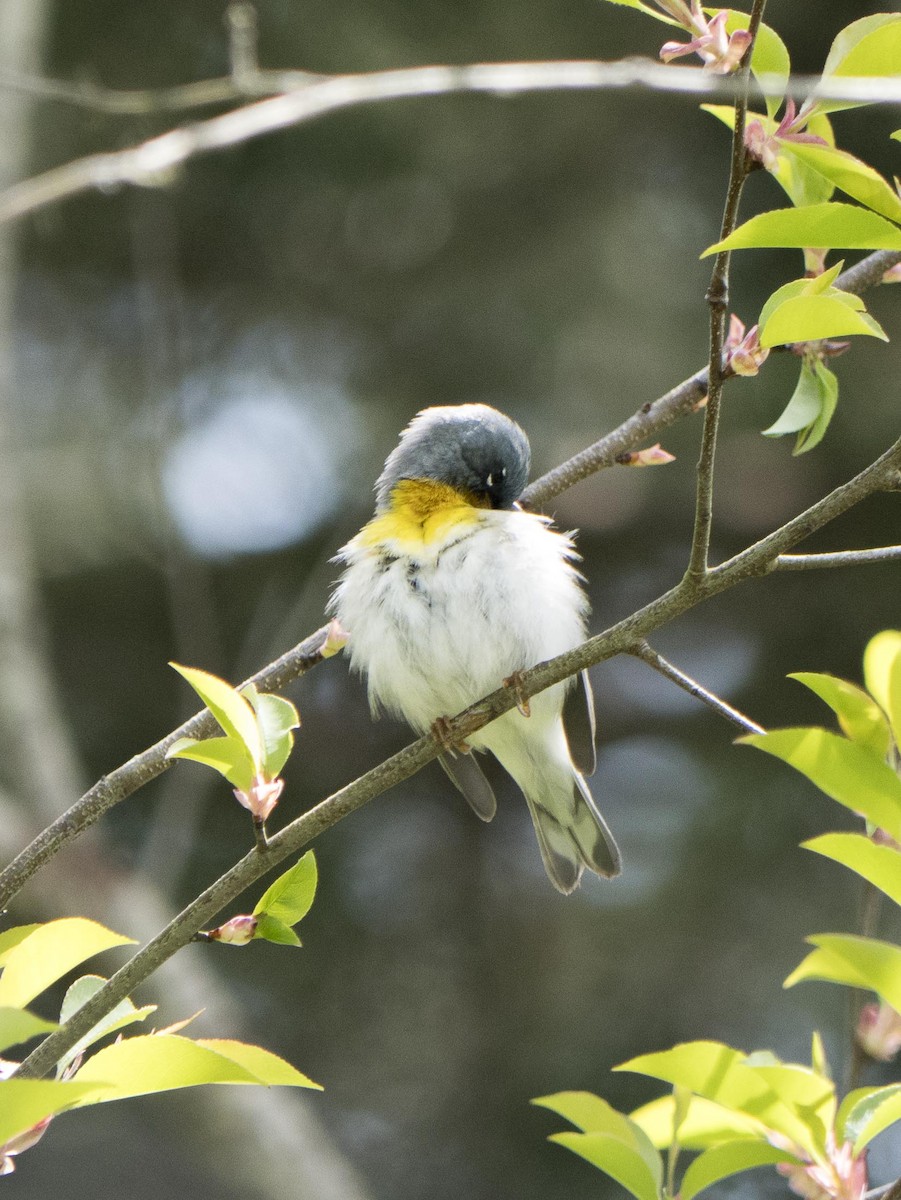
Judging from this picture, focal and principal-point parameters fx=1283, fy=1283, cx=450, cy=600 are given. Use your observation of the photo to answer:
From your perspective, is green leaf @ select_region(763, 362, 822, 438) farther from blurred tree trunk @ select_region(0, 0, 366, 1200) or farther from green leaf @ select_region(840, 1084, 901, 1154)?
blurred tree trunk @ select_region(0, 0, 366, 1200)

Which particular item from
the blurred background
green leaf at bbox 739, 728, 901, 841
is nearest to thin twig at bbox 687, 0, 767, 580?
green leaf at bbox 739, 728, 901, 841

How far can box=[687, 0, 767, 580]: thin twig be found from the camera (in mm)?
1313

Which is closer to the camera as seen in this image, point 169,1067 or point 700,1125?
point 169,1067

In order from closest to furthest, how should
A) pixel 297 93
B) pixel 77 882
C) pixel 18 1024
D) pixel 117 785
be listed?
pixel 18 1024
pixel 117 785
pixel 297 93
pixel 77 882

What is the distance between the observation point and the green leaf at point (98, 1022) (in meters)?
1.32

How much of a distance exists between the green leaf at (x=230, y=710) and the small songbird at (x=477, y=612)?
112cm

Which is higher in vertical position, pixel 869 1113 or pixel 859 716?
pixel 859 716

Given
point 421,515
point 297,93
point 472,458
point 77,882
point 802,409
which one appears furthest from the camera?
point 77,882

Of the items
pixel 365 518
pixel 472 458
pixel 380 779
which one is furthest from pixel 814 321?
pixel 365 518

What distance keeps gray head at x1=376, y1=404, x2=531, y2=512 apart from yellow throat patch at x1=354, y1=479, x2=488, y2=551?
36 millimetres

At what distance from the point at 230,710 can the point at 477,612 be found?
4.25 feet

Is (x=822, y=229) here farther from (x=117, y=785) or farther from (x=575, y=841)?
(x=575, y=841)

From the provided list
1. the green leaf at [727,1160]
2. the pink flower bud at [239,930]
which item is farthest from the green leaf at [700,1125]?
the pink flower bud at [239,930]

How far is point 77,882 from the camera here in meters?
4.75
